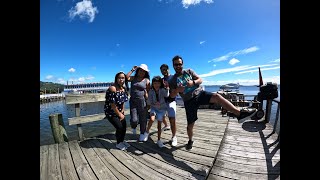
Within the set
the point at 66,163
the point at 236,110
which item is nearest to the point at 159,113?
the point at 236,110

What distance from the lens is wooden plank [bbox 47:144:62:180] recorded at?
118 inches

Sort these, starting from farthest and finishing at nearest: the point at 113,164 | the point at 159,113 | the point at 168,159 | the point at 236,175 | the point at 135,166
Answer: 1. the point at 159,113
2. the point at 168,159
3. the point at 113,164
4. the point at 135,166
5. the point at 236,175

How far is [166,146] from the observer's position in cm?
429

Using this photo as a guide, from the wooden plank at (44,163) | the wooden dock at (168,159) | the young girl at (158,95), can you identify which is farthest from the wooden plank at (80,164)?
the young girl at (158,95)

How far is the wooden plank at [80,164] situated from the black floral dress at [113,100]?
1.10 m

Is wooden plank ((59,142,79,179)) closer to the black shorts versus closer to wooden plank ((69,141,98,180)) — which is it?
wooden plank ((69,141,98,180))

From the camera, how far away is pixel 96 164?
3371 mm

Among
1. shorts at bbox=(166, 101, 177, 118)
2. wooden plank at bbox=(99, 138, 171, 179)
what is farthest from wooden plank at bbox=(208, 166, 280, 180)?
shorts at bbox=(166, 101, 177, 118)

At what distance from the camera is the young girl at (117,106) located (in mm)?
4121

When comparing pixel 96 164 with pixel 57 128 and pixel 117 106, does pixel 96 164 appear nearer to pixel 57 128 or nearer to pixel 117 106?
pixel 117 106

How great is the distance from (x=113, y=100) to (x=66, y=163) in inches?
63.9
